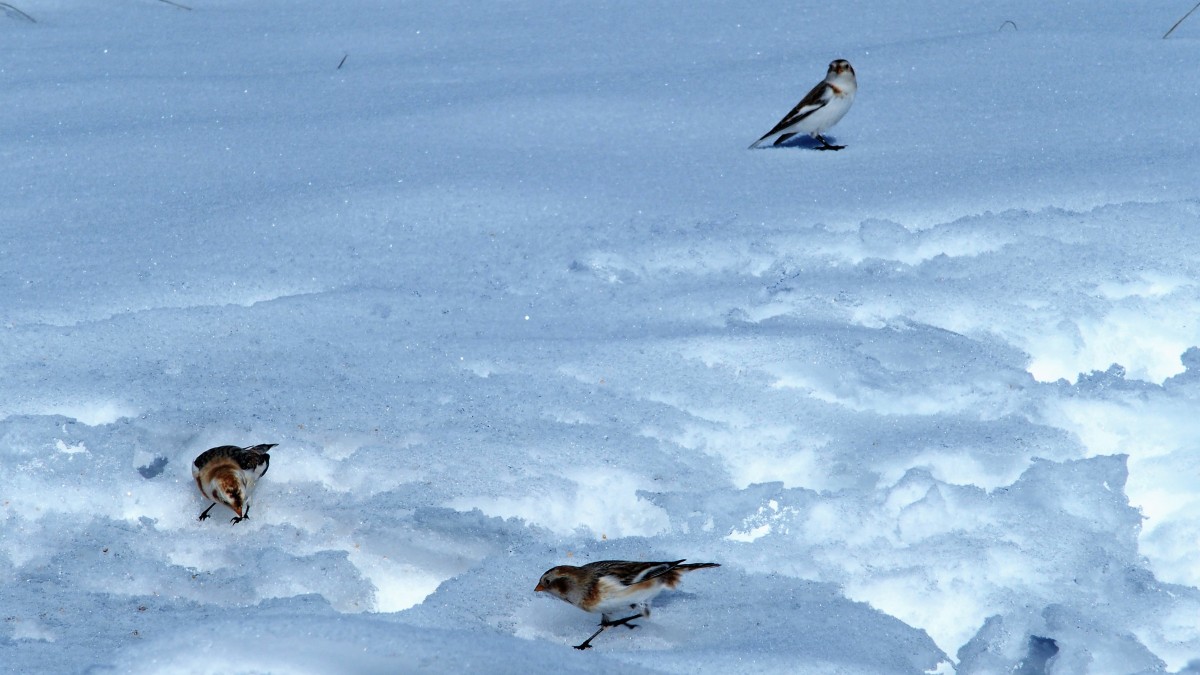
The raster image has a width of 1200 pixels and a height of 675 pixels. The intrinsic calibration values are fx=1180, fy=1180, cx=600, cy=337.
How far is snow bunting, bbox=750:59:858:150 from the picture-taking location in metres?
4.80

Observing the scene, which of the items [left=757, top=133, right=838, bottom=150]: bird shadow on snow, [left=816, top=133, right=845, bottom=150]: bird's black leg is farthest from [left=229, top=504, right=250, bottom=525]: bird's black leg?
[left=816, top=133, right=845, bottom=150]: bird's black leg

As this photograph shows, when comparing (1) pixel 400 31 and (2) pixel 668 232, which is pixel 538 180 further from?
(1) pixel 400 31

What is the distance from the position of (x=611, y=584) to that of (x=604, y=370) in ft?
3.22

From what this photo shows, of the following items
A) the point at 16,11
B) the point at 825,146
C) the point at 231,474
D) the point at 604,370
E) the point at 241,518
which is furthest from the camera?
the point at 16,11

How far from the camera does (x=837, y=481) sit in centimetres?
300

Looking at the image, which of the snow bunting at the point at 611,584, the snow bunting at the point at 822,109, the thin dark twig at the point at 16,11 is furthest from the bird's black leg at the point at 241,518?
the thin dark twig at the point at 16,11

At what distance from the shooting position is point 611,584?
250 centimetres

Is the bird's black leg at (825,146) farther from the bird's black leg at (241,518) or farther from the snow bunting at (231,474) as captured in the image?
the bird's black leg at (241,518)

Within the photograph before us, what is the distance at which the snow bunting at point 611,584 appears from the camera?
8.18 feet

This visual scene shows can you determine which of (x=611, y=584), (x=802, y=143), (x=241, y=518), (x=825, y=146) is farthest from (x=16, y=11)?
(x=611, y=584)

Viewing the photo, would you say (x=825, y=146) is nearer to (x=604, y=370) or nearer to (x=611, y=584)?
(x=604, y=370)

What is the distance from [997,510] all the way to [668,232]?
166 centimetres

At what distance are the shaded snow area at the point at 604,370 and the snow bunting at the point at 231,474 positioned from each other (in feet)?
0.27

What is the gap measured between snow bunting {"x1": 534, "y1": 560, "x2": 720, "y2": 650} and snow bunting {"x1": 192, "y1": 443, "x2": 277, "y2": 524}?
0.76 m
